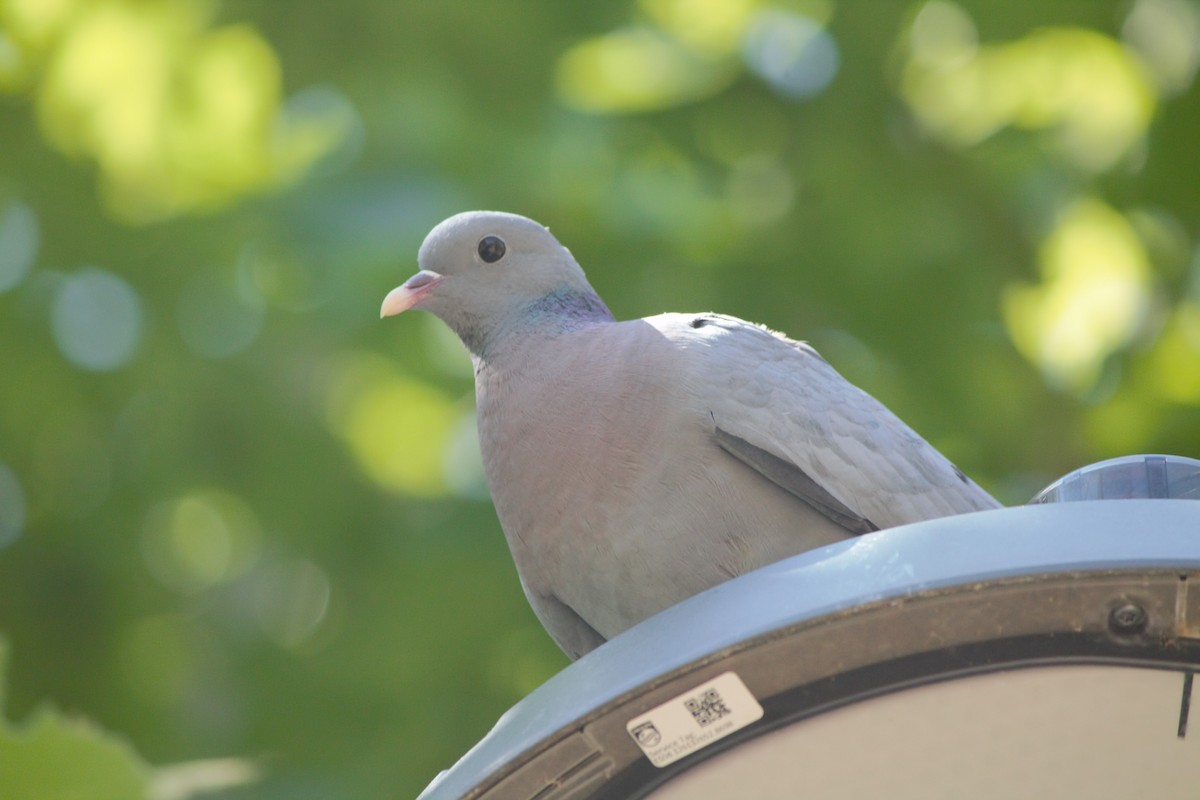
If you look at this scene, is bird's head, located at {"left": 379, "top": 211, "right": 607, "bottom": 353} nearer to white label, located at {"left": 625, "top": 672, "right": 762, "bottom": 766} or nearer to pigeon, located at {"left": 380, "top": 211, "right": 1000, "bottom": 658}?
pigeon, located at {"left": 380, "top": 211, "right": 1000, "bottom": 658}

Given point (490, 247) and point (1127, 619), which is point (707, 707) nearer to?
point (1127, 619)

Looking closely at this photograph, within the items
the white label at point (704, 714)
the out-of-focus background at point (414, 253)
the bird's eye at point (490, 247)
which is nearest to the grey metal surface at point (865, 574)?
the white label at point (704, 714)

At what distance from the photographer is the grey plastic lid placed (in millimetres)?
1741

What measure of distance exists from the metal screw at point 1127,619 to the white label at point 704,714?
1.13 feet

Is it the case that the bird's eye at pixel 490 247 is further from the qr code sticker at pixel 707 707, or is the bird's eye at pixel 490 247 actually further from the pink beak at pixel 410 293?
the qr code sticker at pixel 707 707

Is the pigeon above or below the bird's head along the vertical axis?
below

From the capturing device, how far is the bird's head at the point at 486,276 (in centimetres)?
312

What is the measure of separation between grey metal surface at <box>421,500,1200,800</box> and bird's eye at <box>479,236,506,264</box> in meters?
1.80

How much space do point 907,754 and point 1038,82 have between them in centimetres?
424

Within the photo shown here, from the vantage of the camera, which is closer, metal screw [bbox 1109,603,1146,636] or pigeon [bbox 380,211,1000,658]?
metal screw [bbox 1109,603,1146,636]

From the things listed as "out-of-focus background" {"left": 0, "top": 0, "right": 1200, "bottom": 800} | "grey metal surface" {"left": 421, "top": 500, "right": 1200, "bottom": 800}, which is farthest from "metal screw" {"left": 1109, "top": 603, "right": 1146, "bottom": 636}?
"out-of-focus background" {"left": 0, "top": 0, "right": 1200, "bottom": 800}

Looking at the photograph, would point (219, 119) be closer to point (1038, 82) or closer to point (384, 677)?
point (384, 677)

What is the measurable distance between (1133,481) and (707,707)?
2.36ft

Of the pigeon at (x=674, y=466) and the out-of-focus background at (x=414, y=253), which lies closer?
the pigeon at (x=674, y=466)
